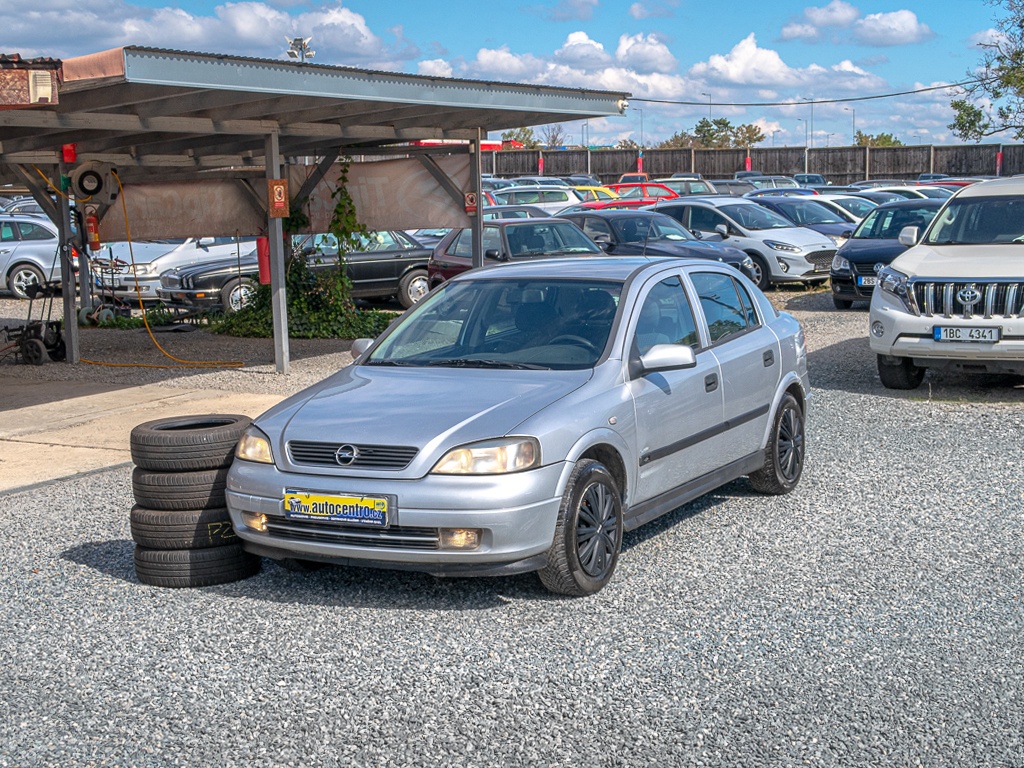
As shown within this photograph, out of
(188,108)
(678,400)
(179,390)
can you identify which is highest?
(188,108)

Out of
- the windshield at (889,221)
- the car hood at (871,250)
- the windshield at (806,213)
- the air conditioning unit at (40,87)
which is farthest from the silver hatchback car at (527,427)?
the windshield at (806,213)

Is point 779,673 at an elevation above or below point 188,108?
below

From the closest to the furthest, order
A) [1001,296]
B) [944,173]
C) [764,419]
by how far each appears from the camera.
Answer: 1. [764,419]
2. [1001,296]
3. [944,173]

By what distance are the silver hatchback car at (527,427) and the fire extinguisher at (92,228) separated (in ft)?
30.6

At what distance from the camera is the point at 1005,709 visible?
4609 mm

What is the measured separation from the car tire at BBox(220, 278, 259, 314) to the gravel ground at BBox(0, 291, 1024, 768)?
1228cm

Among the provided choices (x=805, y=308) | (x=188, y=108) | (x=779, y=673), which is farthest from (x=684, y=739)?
(x=805, y=308)

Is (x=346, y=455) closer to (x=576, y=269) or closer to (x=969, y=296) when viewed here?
(x=576, y=269)

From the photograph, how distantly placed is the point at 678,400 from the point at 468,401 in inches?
51.5

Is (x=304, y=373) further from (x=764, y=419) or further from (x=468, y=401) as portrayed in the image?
(x=468, y=401)

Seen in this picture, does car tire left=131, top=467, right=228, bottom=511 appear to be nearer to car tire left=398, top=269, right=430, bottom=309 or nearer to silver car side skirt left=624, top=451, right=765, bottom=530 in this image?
silver car side skirt left=624, top=451, right=765, bottom=530

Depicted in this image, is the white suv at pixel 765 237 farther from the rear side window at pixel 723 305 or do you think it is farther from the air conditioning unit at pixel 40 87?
the air conditioning unit at pixel 40 87

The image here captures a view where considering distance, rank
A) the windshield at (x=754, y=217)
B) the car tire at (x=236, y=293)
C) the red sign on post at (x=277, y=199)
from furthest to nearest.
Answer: the windshield at (x=754, y=217) → the car tire at (x=236, y=293) → the red sign on post at (x=277, y=199)

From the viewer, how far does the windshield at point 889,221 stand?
19.6m
